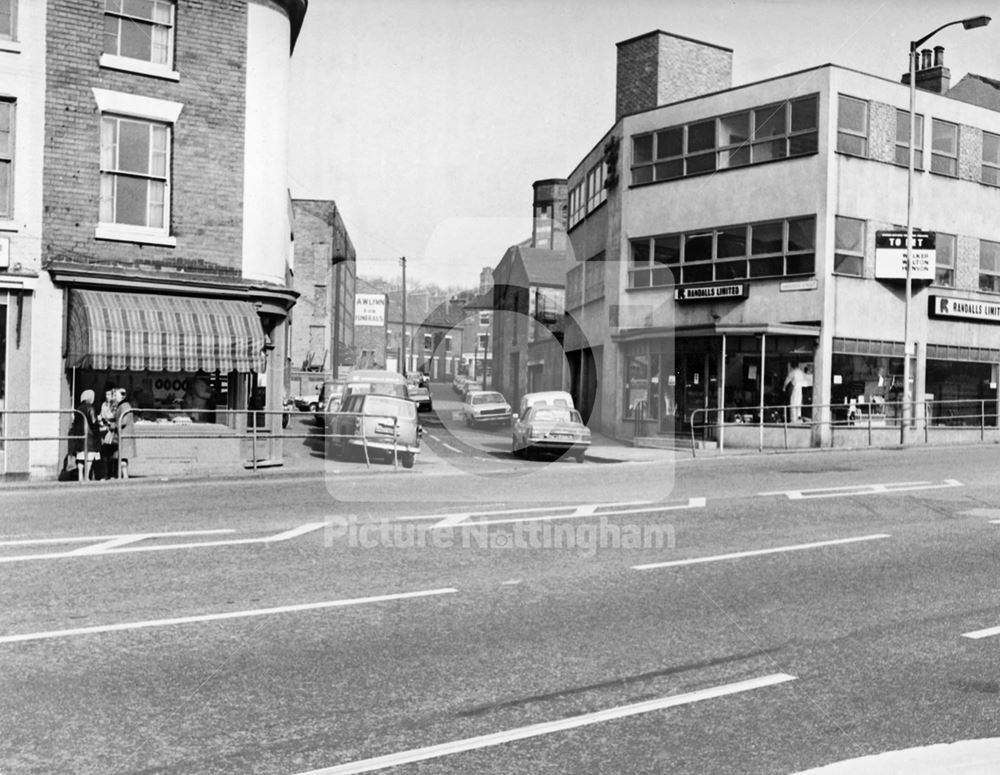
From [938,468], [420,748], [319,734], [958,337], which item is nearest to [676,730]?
[420,748]

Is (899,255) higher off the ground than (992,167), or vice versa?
(992,167)

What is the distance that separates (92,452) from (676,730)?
583 inches

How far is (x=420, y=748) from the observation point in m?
4.75

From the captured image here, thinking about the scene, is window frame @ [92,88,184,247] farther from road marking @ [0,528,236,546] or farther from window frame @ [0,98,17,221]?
road marking @ [0,528,236,546]

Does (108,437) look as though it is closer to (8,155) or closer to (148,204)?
(148,204)

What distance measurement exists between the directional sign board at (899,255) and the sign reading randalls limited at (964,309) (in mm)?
1388

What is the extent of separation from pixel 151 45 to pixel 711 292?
1687 cm

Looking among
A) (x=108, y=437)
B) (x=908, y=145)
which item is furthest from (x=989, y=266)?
(x=108, y=437)

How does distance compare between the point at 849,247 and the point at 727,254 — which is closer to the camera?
the point at 849,247

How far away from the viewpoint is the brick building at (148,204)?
1870 centimetres

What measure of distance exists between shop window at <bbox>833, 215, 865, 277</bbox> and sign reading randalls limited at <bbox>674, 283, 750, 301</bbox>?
262 centimetres

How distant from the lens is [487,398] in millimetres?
40031

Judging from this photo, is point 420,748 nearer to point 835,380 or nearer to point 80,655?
point 80,655

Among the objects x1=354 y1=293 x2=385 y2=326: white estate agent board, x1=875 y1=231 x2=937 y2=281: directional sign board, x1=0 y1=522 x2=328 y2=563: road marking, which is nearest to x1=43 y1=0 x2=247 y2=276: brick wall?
x1=0 y1=522 x2=328 y2=563: road marking
